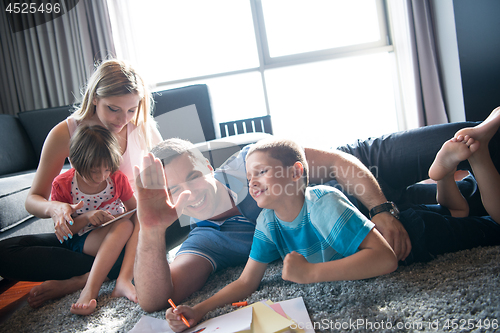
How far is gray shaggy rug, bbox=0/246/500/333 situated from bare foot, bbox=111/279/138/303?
2 cm

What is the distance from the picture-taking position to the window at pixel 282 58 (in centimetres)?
312

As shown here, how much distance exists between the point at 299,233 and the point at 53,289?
823 mm

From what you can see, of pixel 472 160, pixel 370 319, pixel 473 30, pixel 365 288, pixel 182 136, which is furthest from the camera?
pixel 182 136

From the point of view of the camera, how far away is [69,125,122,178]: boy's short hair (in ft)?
3.66

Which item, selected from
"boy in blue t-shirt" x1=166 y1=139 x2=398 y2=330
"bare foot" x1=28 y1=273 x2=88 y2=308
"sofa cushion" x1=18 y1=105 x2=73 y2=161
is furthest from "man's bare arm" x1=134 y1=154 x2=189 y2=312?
"sofa cushion" x1=18 y1=105 x2=73 y2=161

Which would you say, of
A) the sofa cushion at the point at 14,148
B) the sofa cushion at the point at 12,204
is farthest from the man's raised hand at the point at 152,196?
the sofa cushion at the point at 14,148

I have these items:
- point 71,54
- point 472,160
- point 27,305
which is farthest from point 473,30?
point 71,54

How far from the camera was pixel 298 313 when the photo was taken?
714mm

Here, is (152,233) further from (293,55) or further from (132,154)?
(293,55)

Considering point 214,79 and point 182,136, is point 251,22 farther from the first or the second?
point 182,136

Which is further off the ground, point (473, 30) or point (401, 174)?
point (473, 30)

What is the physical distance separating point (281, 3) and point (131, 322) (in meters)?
3.08

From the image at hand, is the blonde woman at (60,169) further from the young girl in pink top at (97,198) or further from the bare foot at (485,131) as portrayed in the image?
the bare foot at (485,131)

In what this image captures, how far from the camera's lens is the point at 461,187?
3.60ft
